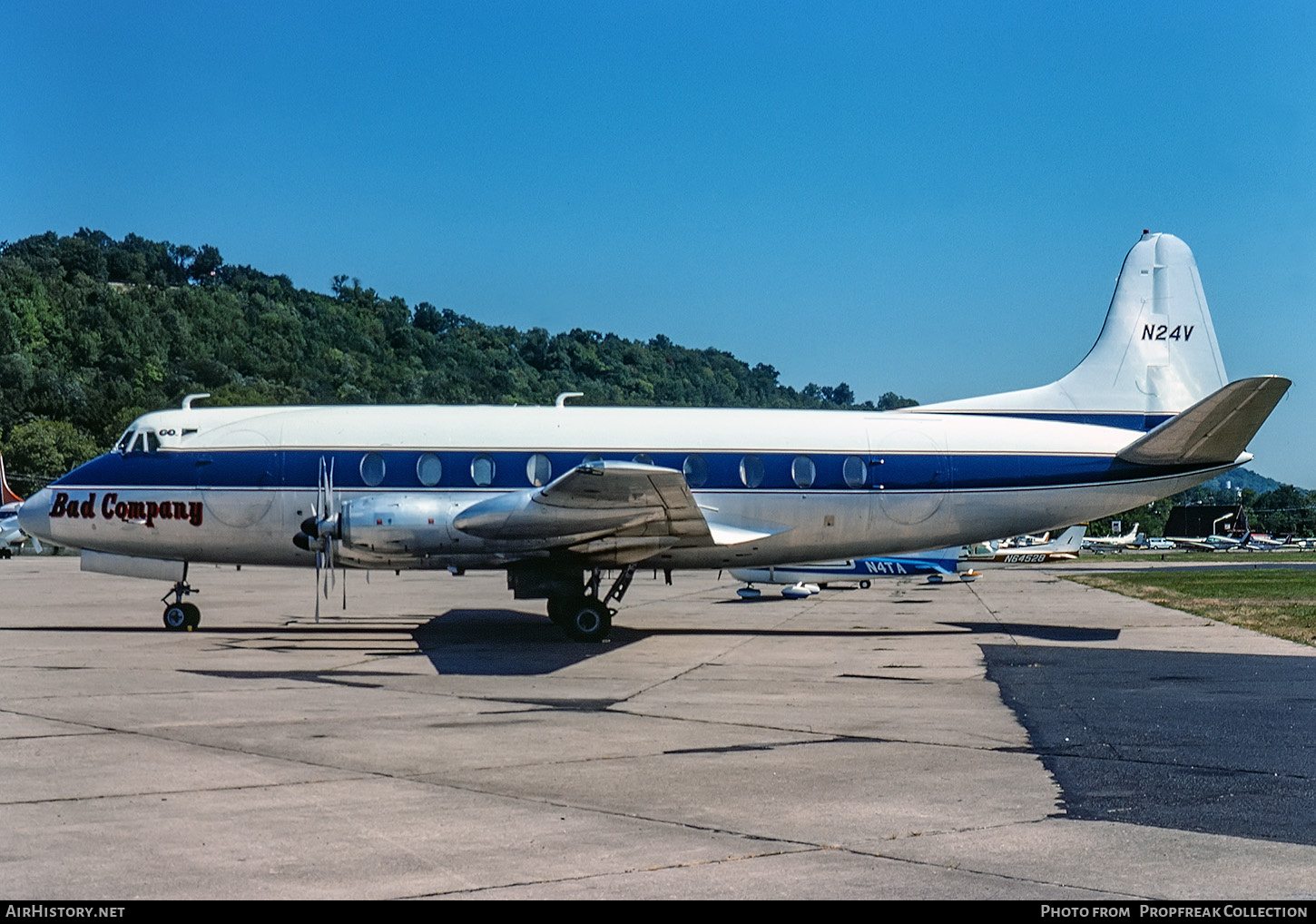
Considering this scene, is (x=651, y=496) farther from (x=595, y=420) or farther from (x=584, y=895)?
(x=584, y=895)

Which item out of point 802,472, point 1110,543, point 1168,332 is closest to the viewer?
point 802,472

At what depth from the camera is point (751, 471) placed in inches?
880

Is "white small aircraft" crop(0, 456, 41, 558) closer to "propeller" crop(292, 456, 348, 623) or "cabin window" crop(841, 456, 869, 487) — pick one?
"propeller" crop(292, 456, 348, 623)

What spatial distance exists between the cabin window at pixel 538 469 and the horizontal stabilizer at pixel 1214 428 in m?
10.7

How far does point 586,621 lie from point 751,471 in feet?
13.6

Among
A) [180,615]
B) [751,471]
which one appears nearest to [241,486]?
[180,615]

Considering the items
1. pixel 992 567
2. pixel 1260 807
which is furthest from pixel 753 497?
pixel 992 567

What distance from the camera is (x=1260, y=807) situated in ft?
29.3

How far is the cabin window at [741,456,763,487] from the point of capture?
22.3 meters

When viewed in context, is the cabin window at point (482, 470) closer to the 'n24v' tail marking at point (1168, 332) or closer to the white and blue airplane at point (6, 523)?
the 'n24v' tail marking at point (1168, 332)

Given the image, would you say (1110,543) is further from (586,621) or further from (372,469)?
(372,469)

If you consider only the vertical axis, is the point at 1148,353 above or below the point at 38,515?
above

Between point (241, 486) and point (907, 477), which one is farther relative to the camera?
point (907, 477)

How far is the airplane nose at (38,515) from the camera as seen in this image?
22.6m
